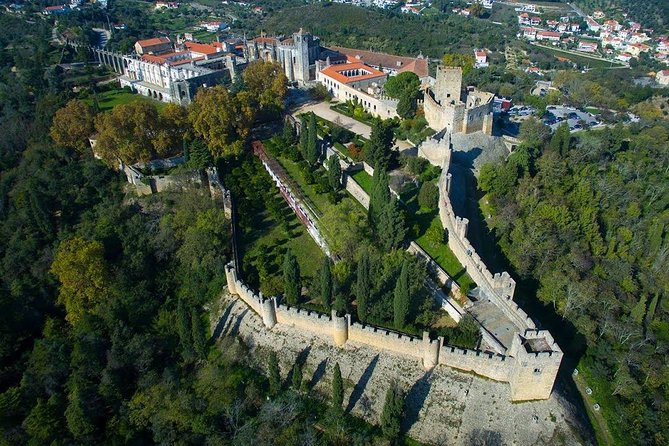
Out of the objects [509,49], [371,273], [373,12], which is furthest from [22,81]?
[509,49]

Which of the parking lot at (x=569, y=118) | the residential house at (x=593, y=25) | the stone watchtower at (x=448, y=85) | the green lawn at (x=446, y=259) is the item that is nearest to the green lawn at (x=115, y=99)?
the stone watchtower at (x=448, y=85)

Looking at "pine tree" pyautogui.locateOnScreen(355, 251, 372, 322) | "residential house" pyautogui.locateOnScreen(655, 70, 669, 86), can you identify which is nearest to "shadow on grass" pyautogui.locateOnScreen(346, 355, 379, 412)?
"pine tree" pyautogui.locateOnScreen(355, 251, 372, 322)

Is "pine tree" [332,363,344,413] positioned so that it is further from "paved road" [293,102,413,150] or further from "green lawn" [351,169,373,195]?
"paved road" [293,102,413,150]

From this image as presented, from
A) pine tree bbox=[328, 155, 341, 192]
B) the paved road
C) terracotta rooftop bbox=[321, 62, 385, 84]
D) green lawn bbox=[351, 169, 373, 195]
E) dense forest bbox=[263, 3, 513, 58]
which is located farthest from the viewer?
dense forest bbox=[263, 3, 513, 58]

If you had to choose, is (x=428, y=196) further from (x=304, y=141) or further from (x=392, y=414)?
(x=392, y=414)

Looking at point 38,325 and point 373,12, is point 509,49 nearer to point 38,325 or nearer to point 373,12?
point 373,12

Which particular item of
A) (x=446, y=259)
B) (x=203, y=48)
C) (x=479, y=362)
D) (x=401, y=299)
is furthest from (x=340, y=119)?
(x=479, y=362)

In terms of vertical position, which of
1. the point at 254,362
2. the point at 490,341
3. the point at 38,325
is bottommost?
the point at 38,325
